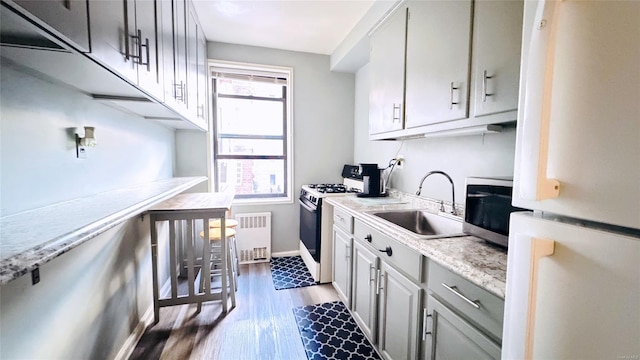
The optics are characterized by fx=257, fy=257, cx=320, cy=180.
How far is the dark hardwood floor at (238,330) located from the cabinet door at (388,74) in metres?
1.68

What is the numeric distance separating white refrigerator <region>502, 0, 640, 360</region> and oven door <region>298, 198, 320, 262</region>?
208 cm

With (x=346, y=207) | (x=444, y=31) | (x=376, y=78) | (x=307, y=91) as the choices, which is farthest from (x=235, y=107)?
(x=444, y=31)

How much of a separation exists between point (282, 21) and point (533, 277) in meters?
2.80

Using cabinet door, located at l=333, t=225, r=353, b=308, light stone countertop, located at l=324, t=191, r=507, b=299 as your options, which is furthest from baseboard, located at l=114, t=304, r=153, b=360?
light stone countertop, located at l=324, t=191, r=507, b=299

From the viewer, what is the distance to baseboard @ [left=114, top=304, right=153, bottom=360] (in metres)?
1.65

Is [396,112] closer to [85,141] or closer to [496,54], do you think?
[496,54]

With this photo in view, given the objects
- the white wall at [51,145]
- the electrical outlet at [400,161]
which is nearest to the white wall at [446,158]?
the electrical outlet at [400,161]

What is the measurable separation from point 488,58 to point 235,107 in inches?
113

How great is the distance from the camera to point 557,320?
47 centimetres

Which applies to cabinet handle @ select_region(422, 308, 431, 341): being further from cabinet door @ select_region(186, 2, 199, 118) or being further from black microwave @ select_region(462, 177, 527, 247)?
cabinet door @ select_region(186, 2, 199, 118)

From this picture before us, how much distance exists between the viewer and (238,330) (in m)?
1.96

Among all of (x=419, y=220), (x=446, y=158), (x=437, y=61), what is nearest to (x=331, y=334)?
(x=419, y=220)

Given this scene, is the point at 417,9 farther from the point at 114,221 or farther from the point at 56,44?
the point at 114,221

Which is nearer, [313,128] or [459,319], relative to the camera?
[459,319]
